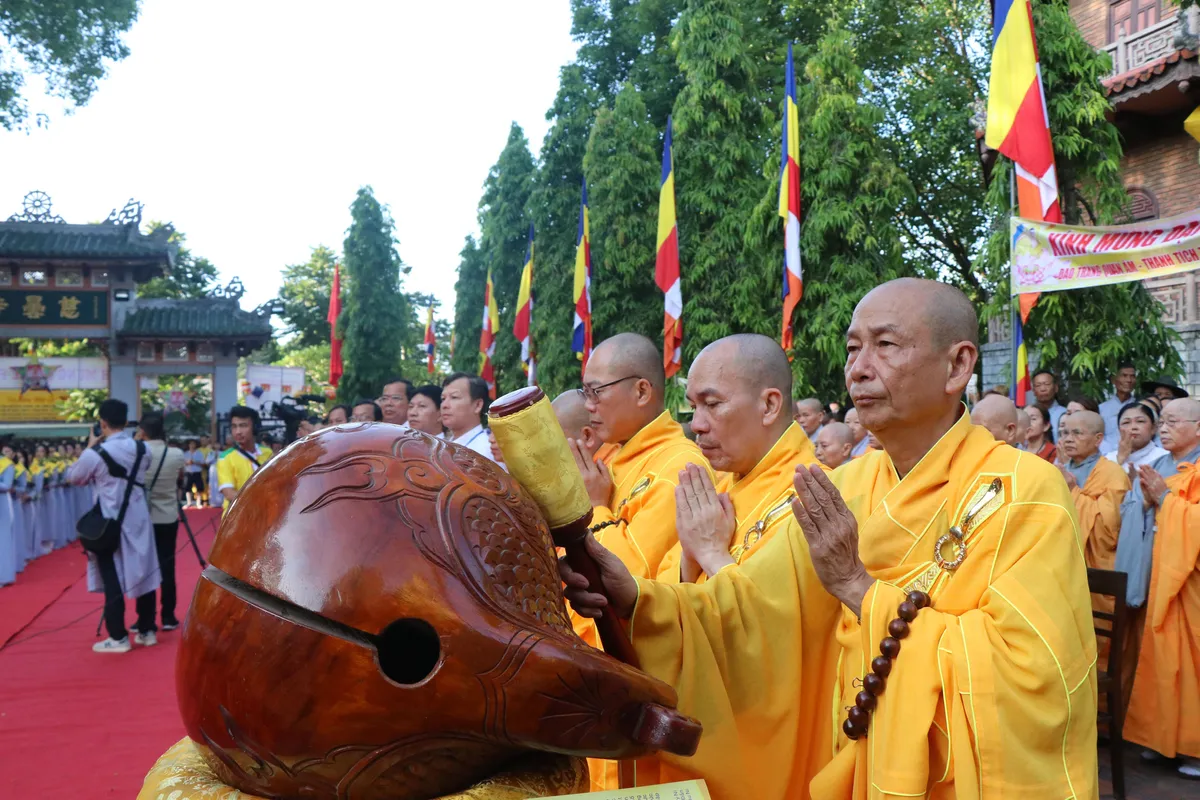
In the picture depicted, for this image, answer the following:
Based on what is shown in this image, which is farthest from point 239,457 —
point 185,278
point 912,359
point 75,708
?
point 185,278

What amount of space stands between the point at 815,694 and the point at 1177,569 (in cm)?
387

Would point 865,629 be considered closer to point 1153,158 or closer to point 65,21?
point 1153,158

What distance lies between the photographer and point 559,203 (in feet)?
67.1

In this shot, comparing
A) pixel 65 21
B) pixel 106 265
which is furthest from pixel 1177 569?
pixel 106 265

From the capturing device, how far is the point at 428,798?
1.07m

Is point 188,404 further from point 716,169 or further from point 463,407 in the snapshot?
point 463,407

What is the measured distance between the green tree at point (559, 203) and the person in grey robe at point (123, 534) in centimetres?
1274

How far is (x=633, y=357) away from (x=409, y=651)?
2752 mm

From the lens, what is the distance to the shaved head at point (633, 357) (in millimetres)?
3744

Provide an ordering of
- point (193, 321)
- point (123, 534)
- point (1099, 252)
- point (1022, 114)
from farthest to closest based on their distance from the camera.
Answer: point (193, 321) < point (123, 534) < point (1022, 114) < point (1099, 252)

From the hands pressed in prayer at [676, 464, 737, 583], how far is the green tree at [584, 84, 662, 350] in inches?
567

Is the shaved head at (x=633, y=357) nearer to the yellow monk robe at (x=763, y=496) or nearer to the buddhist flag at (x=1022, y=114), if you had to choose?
the yellow monk robe at (x=763, y=496)

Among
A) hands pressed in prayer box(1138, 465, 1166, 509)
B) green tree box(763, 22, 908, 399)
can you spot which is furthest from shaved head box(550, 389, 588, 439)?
green tree box(763, 22, 908, 399)

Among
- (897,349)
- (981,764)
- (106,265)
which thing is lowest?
(981,764)
